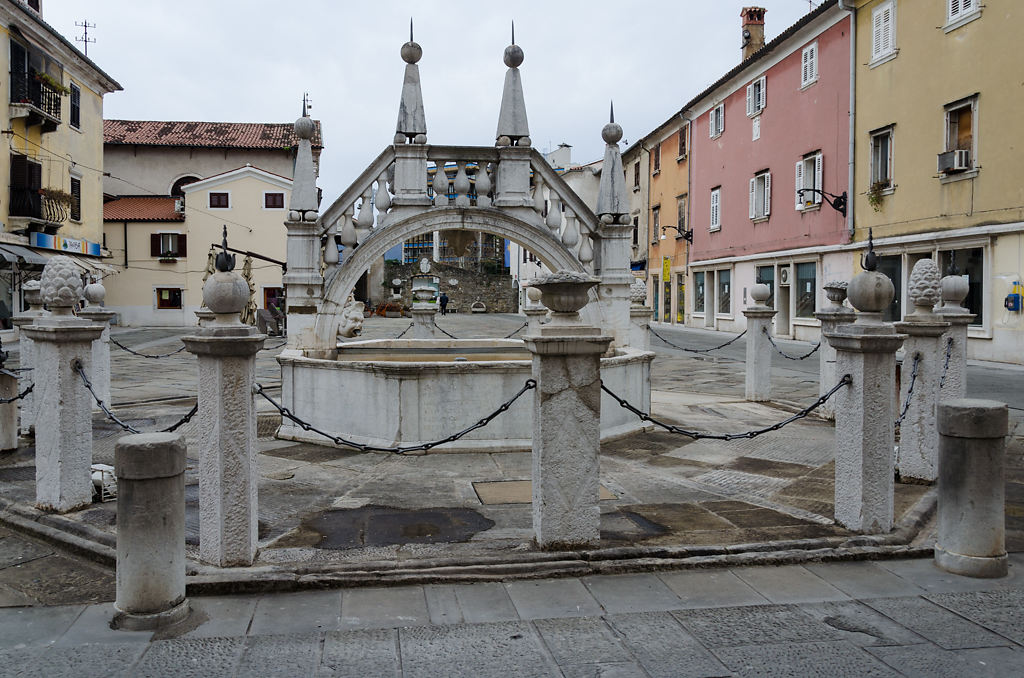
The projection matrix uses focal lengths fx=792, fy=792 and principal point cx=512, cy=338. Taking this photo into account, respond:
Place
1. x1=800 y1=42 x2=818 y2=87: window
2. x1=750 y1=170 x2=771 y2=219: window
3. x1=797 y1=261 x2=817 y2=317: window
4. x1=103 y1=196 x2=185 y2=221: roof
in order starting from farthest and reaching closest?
x1=103 y1=196 x2=185 y2=221: roof
x1=750 y1=170 x2=771 y2=219: window
x1=797 y1=261 x2=817 y2=317: window
x1=800 y1=42 x2=818 y2=87: window

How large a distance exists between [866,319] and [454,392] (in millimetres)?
3613

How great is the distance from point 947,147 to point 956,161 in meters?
0.81

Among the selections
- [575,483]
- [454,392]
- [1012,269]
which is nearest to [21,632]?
[575,483]

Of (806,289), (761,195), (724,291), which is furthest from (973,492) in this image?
(724,291)

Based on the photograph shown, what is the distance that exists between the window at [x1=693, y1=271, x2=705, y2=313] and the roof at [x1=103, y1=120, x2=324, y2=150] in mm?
21782

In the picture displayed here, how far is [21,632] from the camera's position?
3740 mm

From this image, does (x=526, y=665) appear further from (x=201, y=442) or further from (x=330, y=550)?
(x=201, y=442)

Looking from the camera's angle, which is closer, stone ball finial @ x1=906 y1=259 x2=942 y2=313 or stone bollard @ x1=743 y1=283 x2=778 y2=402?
stone ball finial @ x1=906 y1=259 x2=942 y2=313

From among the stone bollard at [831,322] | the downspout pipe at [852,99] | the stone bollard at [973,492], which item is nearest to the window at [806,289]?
the downspout pipe at [852,99]

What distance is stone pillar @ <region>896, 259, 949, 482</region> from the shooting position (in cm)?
657

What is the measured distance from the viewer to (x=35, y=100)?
1021 inches

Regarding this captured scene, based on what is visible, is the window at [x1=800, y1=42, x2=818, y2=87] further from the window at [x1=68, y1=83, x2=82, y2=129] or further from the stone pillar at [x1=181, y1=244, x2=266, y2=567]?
the window at [x1=68, y1=83, x2=82, y2=129]

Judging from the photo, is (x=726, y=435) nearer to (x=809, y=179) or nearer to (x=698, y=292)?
(x=809, y=179)

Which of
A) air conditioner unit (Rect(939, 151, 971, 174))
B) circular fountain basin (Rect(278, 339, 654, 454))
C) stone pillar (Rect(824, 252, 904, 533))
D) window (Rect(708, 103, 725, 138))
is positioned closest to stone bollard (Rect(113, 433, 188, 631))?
circular fountain basin (Rect(278, 339, 654, 454))
